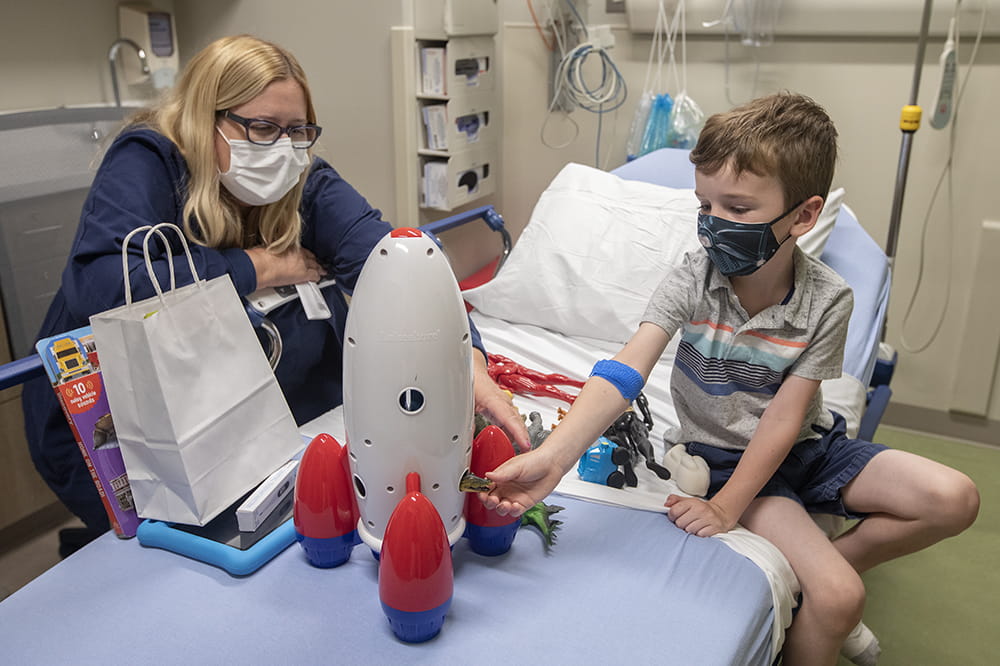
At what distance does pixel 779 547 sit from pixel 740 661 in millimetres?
307

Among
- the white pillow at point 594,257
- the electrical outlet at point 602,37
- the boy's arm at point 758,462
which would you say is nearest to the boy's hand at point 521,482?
the boy's arm at point 758,462

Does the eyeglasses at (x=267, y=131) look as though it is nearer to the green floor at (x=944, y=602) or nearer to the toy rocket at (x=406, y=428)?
the toy rocket at (x=406, y=428)

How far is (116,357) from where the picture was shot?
1042 millimetres

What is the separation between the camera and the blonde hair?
1.40 meters

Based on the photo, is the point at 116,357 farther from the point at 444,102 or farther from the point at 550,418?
the point at 444,102

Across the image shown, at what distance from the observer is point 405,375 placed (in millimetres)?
916

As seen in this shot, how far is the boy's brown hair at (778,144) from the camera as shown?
1202 mm

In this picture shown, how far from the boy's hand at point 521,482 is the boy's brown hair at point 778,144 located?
53 centimetres

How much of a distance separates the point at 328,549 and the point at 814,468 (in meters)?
0.84

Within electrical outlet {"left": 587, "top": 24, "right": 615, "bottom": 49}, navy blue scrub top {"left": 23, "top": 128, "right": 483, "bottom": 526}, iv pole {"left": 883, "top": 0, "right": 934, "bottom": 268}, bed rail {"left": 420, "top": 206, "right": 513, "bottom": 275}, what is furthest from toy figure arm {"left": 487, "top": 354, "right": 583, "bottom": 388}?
electrical outlet {"left": 587, "top": 24, "right": 615, "bottom": 49}

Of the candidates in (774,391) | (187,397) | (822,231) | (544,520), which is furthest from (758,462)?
(822,231)

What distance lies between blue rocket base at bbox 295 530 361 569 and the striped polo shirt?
0.59 metres

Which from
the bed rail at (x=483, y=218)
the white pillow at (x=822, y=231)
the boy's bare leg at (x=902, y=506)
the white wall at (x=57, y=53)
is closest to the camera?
the boy's bare leg at (x=902, y=506)

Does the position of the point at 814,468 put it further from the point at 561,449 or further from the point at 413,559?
the point at 413,559
